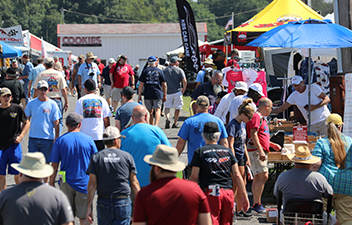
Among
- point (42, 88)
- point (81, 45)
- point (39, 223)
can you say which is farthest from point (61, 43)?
point (39, 223)

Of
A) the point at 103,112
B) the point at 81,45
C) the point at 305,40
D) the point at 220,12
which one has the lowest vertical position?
the point at 103,112

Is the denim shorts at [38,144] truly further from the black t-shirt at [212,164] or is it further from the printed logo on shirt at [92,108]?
the black t-shirt at [212,164]

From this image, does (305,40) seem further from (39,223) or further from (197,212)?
(39,223)

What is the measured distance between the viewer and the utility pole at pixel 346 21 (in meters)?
9.16

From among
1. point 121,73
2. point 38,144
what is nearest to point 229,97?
point 38,144

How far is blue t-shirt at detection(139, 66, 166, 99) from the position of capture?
11.7m

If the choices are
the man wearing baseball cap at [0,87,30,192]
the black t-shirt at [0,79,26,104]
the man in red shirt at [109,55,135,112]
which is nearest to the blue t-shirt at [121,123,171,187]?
the man wearing baseball cap at [0,87,30,192]

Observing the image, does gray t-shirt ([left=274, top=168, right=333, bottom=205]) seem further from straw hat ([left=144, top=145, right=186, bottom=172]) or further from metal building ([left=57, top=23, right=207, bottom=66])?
metal building ([left=57, top=23, right=207, bottom=66])

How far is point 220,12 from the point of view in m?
100

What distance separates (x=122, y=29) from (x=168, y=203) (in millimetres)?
48370

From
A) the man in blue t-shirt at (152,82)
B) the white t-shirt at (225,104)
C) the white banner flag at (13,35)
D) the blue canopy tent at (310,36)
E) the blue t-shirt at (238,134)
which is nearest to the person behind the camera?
the blue t-shirt at (238,134)

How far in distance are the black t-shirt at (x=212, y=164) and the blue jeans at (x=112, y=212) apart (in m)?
0.87

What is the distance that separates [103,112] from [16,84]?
150 inches

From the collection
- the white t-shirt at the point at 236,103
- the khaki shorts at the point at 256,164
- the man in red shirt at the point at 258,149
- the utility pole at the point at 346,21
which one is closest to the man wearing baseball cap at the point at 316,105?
the utility pole at the point at 346,21
